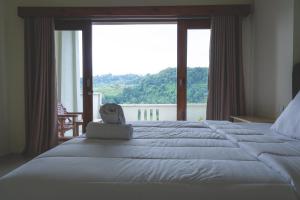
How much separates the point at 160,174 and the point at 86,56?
324cm

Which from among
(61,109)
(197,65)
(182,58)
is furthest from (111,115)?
(61,109)

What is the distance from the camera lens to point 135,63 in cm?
510

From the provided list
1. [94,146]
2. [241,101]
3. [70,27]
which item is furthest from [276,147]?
[70,27]

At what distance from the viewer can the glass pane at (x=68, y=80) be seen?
4.40 m

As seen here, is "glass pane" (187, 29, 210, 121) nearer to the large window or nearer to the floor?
the large window

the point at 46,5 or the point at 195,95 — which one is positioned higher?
the point at 46,5

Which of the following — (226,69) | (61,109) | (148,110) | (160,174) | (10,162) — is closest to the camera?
(160,174)

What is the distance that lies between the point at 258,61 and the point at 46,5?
3145mm

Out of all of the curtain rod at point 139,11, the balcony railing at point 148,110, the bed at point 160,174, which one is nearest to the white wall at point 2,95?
the curtain rod at point 139,11

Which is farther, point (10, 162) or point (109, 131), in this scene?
point (10, 162)

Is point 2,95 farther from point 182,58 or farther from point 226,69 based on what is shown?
point 226,69

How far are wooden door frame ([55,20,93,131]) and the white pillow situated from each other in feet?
8.97

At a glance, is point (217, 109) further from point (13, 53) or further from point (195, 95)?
point (13, 53)

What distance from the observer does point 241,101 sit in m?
3.83
